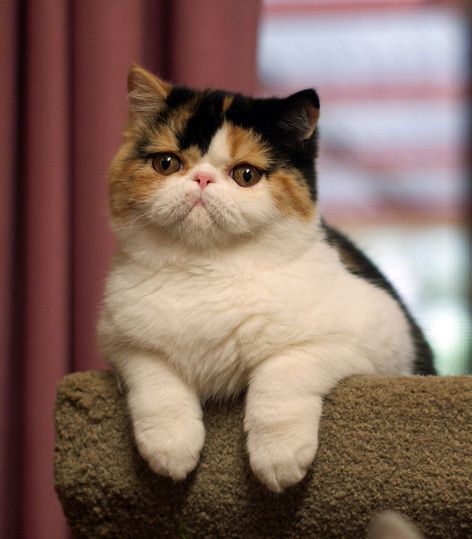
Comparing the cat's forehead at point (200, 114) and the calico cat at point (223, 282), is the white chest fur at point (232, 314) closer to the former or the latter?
the calico cat at point (223, 282)

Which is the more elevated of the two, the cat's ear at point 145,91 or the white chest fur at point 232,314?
the cat's ear at point 145,91

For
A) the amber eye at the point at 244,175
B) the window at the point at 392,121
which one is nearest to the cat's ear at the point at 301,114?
the amber eye at the point at 244,175

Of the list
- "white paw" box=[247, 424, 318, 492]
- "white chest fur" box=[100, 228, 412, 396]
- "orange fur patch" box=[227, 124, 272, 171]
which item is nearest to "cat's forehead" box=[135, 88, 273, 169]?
"orange fur patch" box=[227, 124, 272, 171]

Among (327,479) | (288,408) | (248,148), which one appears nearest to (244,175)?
(248,148)

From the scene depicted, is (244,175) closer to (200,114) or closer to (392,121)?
(200,114)

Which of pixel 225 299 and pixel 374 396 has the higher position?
pixel 225 299

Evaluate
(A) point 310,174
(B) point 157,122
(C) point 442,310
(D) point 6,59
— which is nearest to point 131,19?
(D) point 6,59

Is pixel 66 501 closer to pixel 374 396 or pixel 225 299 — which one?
pixel 225 299

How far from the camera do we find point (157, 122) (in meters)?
1.21

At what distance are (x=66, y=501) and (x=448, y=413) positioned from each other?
621mm

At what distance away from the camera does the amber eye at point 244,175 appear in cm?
113

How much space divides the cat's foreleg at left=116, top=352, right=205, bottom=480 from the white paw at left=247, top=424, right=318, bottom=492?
10 cm

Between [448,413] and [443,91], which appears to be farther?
[443,91]

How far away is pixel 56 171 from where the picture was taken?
172 cm
